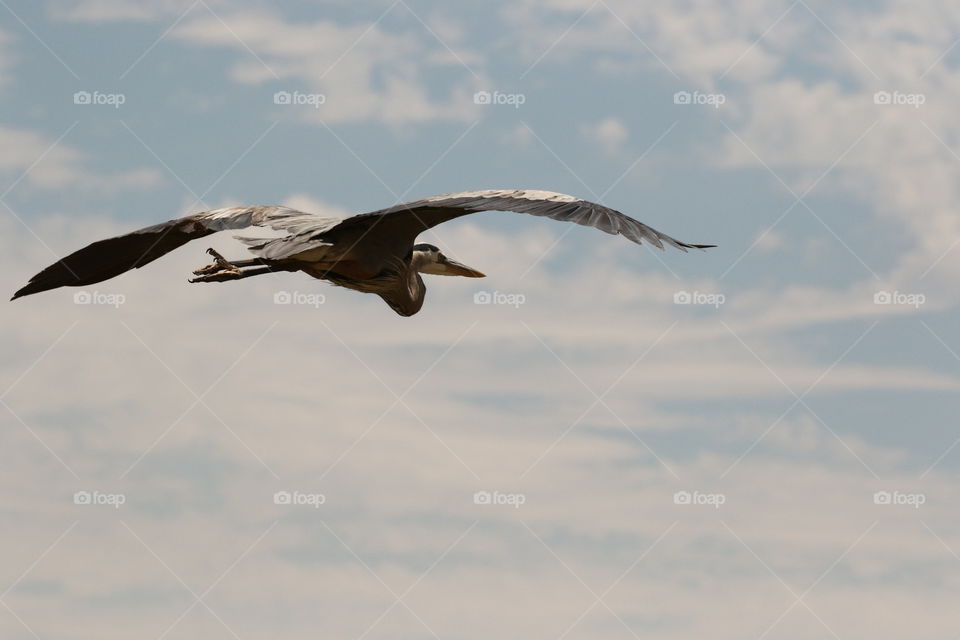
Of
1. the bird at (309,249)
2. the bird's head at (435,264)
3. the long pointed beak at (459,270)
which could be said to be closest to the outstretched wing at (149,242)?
the bird at (309,249)

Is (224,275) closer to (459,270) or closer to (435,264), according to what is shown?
(435,264)

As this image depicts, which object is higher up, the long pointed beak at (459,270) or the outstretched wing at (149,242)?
the outstretched wing at (149,242)

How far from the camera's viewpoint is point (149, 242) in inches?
664

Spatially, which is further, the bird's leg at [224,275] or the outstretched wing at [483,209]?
the bird's leg at [224,275]

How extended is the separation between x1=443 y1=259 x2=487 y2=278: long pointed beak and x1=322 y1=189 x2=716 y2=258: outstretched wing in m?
1.59

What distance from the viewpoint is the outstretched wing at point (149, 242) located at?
1645 cm

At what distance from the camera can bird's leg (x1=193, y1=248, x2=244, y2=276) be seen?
53.7 ft

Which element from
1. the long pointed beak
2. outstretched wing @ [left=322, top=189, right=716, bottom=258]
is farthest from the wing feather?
the long pointed beak

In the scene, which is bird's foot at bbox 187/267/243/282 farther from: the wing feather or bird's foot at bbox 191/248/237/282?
the wing feather

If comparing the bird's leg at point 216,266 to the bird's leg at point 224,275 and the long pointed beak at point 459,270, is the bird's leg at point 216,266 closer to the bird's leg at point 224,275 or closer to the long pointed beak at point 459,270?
the bird's leg at point 224,275

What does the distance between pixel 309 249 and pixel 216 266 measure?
1.31 meters

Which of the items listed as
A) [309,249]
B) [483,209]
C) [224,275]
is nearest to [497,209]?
[483,209]

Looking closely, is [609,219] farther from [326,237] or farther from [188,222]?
[188,222]

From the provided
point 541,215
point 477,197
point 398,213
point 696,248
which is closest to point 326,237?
point 398,213
